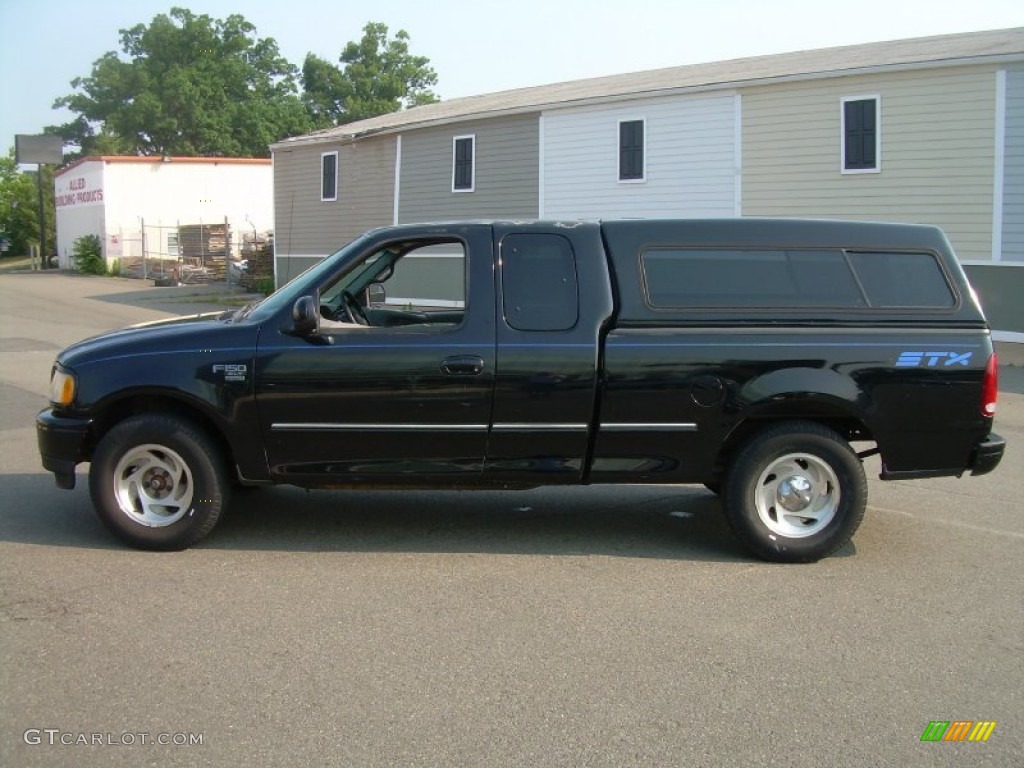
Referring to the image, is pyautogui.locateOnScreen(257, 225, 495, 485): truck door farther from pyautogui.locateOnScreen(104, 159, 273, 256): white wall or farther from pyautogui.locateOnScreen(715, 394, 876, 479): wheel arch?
pyautogui.locateOnScreen(104, 159, 273, 256): white wall

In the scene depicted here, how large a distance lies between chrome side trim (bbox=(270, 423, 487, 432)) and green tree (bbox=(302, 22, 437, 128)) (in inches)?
2512

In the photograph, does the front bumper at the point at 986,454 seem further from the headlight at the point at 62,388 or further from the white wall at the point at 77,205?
the white wall at the point at 77,205

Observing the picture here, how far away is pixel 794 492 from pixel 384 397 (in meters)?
2.41

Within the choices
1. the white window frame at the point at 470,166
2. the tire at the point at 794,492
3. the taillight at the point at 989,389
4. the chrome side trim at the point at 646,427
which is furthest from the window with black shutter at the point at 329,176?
the taillight at the point at 989,389

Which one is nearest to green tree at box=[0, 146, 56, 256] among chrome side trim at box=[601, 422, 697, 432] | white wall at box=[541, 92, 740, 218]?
white wall at box=[541, 92, 740, 218]

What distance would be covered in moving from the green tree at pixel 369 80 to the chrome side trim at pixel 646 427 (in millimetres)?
64026

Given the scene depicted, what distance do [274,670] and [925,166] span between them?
57.0 ft

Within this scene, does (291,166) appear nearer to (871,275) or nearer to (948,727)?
(871,275)

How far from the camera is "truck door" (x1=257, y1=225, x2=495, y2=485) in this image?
226 inches

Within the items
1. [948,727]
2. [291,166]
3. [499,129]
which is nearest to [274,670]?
[948,727]

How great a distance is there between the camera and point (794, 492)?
5.95 meters

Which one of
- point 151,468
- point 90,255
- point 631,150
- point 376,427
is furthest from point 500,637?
point 90,255

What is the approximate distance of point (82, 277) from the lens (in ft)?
134

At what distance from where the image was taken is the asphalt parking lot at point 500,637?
373cm
